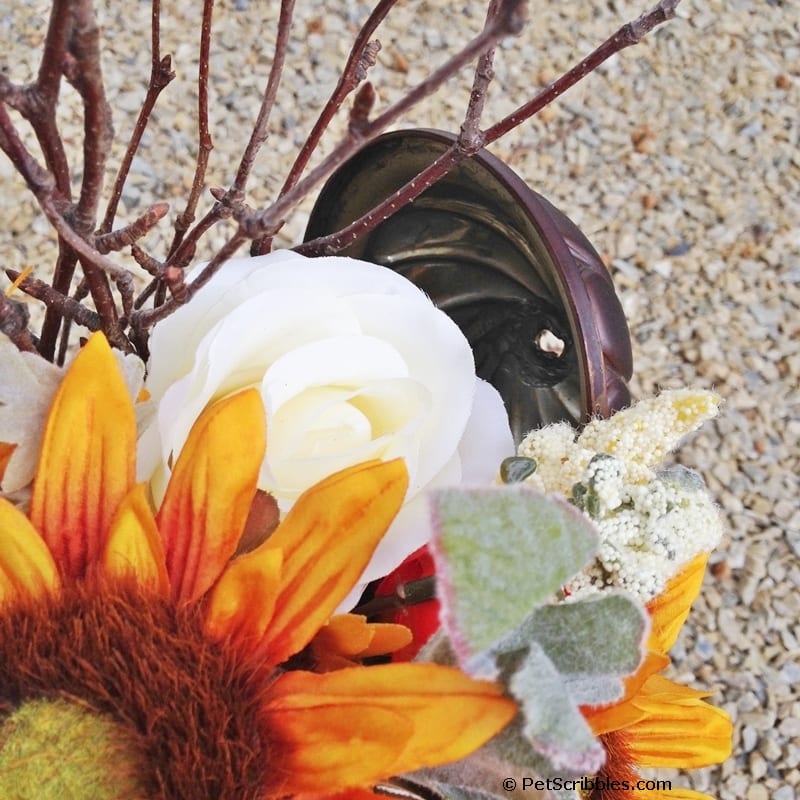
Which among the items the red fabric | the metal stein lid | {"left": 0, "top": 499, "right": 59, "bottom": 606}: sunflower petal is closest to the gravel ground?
the metal stein lid

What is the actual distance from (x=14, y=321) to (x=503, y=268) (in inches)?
8.8

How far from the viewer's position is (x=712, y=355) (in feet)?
3.33

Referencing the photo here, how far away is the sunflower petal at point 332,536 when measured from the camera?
0.24 m

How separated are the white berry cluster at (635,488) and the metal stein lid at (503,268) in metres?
0.03

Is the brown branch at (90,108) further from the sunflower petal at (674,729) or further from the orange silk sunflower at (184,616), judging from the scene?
the sunflower petal at (674,729)

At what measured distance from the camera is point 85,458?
0.26 m

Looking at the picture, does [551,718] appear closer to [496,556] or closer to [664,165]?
[496,556]

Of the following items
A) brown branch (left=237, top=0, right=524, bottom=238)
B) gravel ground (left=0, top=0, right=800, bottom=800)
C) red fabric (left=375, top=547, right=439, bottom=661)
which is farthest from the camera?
gravel ground (left=0, top=0, right=800, bottom=800)

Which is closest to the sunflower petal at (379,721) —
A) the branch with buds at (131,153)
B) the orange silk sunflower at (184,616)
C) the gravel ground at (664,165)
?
the orange silk sunflower at (184,616)

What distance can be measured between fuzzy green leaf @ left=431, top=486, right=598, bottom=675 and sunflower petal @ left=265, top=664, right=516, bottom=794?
0.02m

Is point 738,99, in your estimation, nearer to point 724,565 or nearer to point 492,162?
point 724,565

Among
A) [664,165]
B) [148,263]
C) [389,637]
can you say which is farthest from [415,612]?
[664,165]

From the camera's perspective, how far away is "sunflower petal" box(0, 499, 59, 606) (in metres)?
0.24

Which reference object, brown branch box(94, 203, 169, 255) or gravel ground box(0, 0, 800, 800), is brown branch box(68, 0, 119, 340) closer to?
brown branch box(94, 203, 169, 255)
